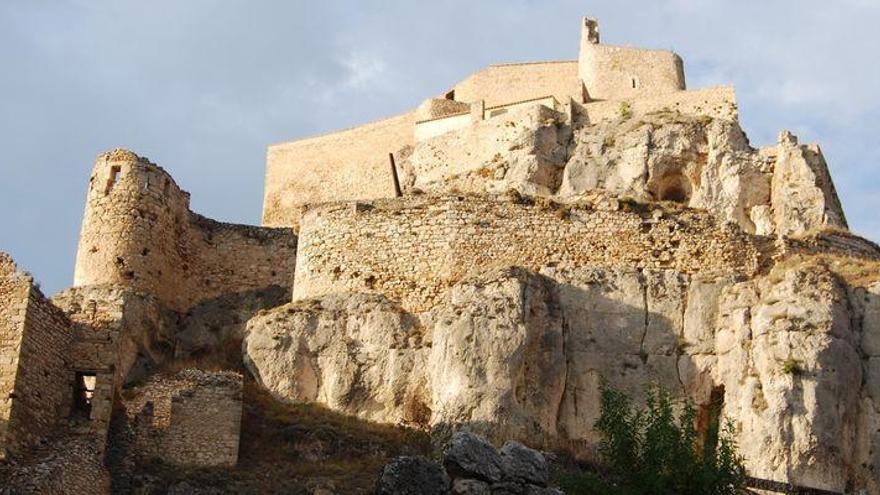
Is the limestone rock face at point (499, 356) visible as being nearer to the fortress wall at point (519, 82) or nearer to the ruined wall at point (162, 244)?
the ruined wall at point (162, 244)

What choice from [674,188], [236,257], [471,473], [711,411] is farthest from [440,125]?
[471,473]

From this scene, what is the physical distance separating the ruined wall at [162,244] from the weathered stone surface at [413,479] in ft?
62.6

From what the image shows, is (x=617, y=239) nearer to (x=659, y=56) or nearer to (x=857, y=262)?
(x=857, y=262)

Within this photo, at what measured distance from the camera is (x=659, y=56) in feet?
201

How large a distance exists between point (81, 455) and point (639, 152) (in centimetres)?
2391

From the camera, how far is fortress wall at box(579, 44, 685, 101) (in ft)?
196

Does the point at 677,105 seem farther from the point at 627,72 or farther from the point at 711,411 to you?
the point at 711,411

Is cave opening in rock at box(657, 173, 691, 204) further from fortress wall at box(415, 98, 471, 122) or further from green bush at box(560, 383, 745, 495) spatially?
green bush at box(560, 383, 745, 495)

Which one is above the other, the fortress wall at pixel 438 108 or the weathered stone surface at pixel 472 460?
the fortress wall at pixel 438 108

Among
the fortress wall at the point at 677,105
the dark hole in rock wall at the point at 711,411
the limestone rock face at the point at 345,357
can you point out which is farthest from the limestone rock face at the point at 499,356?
the fortress wall at the point at 677,105

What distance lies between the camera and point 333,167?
60375 mm

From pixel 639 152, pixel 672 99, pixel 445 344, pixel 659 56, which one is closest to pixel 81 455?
pixel 445 344

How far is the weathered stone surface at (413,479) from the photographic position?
25922 millimetres

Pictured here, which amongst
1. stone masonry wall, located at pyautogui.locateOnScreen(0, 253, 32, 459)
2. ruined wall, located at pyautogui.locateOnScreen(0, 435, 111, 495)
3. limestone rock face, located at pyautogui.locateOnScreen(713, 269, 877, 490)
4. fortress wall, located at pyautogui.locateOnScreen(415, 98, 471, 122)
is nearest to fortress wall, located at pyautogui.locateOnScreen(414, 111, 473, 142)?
fortress wall, located at pyautogui.locateOnScreen(415, 98, 471, 122)
